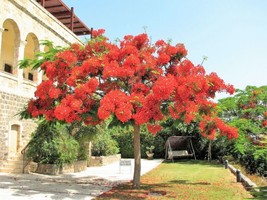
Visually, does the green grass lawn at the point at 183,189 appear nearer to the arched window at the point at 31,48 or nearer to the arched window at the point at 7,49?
the arched window at the point at 31,48

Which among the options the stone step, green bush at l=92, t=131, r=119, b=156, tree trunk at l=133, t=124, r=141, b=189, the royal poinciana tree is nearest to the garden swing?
green bush at l=92, t=131, r=119, b=156

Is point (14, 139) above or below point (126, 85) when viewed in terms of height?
below

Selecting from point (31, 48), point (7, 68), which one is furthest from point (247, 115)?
point (7, 68)

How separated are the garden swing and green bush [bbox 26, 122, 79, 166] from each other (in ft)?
31.8

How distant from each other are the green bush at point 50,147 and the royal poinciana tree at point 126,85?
4.01m

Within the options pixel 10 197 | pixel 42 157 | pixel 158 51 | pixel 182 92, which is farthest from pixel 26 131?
pixel 182 92

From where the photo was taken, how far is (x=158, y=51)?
1060cm

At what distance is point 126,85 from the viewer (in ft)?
33.6

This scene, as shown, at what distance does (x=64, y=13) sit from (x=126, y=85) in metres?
15.3

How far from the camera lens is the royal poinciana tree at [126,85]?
29.3ft

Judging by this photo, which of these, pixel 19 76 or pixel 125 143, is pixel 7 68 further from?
pixel 125 143

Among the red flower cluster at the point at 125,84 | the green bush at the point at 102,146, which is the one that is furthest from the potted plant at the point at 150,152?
the red flower cluster at the point at 125,84

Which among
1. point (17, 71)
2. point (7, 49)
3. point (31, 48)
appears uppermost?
point (31, 48)

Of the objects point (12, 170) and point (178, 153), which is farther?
point (178, 153)
